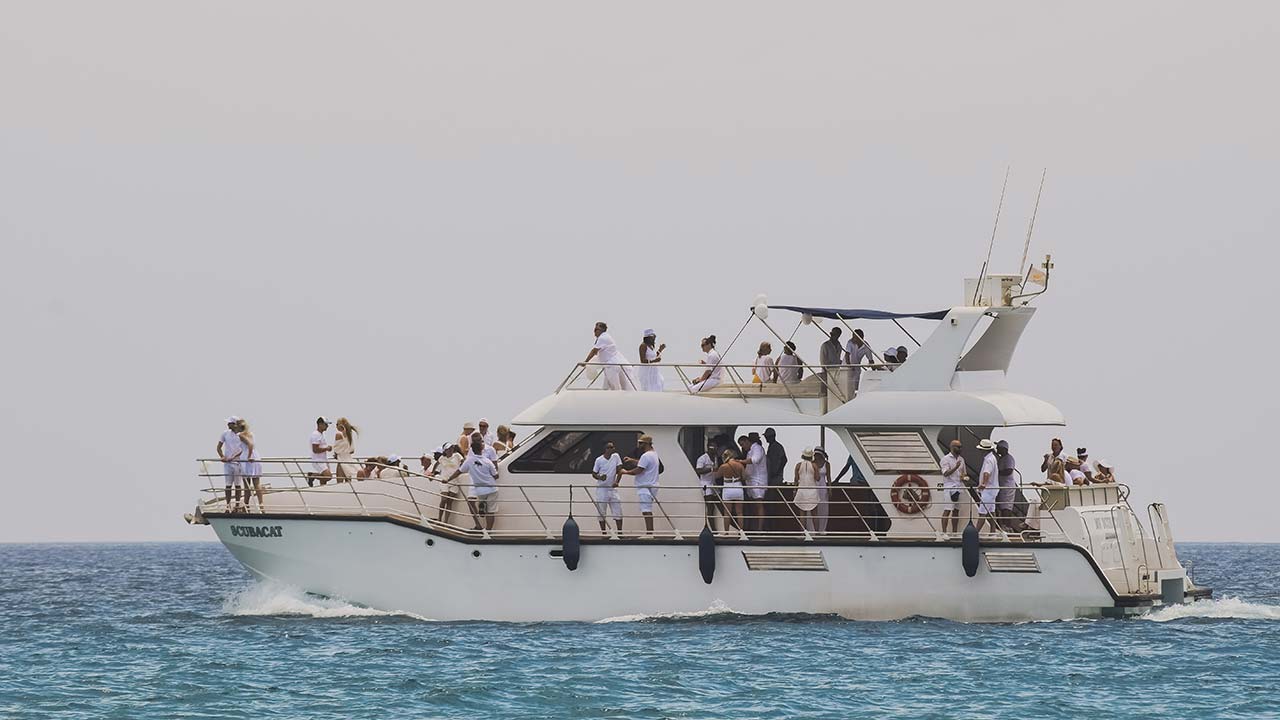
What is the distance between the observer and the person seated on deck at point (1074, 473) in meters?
25.6

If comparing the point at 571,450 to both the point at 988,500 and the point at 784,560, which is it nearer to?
the point at 784,560

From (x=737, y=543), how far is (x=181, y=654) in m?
7.02

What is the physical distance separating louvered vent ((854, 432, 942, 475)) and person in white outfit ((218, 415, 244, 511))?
8.28 m

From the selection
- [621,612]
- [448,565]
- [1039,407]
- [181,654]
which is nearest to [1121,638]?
[1039,407]

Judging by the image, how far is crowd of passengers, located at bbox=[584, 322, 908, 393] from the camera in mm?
25312

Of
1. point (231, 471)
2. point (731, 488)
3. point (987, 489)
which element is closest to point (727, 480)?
point (731, 488)

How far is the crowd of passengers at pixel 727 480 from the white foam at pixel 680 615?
3.36 ft

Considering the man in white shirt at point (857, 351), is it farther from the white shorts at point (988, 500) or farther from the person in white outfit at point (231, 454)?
the person in white outfit at point (231, 454)

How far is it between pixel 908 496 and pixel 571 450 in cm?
453

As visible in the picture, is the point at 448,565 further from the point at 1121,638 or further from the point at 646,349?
the point at 1121,638

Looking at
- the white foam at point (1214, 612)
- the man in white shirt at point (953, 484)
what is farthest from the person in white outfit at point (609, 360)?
the white foam at point (1214, 612)

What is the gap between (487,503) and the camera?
2509 centimetres

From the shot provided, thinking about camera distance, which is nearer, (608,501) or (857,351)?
(608,501)

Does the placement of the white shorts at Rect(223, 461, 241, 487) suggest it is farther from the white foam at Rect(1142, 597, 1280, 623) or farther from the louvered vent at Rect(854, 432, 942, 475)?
the white foam at Rect(1142, 597, 1280, 623)
